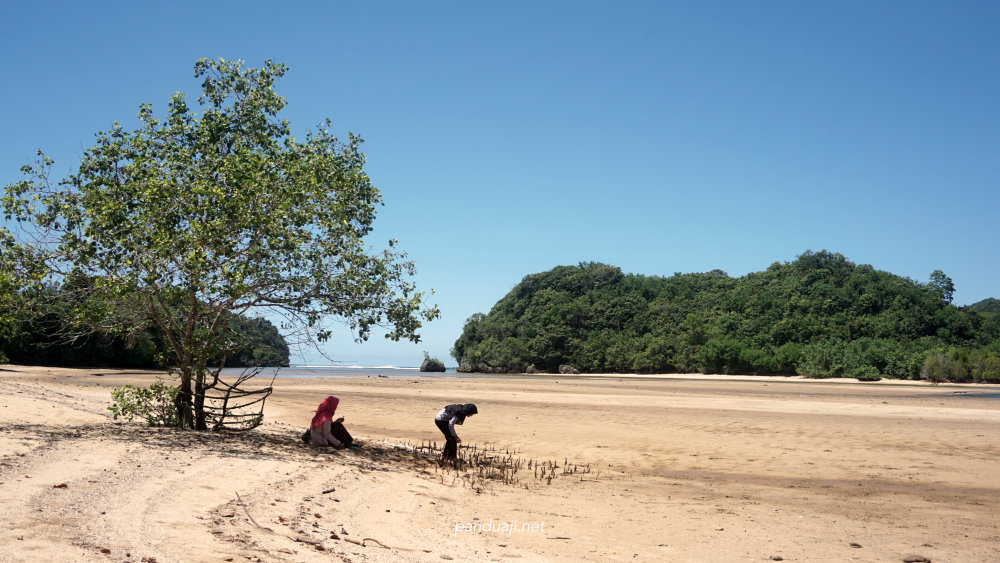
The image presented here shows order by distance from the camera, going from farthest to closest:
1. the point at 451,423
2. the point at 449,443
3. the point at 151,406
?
1. the point at 151,406
2. the point at 449,443
3. the point at 451,423

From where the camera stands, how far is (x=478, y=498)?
9406mm

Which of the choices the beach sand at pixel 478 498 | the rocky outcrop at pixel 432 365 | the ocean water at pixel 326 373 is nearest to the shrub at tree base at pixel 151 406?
the beach sand at pixel 478 498

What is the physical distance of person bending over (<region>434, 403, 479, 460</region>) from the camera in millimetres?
12125

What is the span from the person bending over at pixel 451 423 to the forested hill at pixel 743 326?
198 feet

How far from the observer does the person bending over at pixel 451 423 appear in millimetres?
12125

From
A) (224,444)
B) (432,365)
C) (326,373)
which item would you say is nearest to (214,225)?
(224,444)

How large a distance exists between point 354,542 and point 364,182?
25.7ft

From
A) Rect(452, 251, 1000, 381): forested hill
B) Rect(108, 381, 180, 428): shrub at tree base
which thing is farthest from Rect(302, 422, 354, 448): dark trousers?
Rect(452, 251, 1000, 381): forested hill

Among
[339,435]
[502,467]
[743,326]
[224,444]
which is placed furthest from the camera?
[743,326]

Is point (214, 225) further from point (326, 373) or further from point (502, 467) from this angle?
point (326, 373)

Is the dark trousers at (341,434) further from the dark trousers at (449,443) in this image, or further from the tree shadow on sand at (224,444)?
the dark trousers at (449,443)

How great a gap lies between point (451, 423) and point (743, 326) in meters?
81.2

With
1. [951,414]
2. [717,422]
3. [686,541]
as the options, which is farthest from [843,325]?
[686,541]

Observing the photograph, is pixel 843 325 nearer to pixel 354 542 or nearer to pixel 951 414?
pixel 951 414
